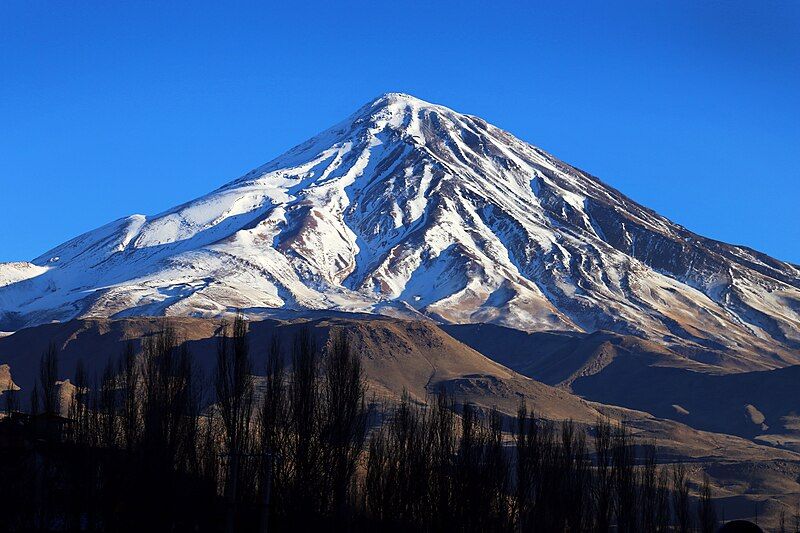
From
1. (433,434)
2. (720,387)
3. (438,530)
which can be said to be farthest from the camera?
(720,387)

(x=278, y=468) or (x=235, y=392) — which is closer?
(x=278, y=468)

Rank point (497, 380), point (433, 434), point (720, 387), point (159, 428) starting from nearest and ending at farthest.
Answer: point (159, 428), point (433, 434), point (497, 380), point (720, 387)

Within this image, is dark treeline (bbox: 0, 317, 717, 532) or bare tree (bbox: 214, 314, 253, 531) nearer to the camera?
dark treeline (bbox: 0, 317, 717, 532)

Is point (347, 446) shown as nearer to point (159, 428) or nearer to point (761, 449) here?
point (159, 428)

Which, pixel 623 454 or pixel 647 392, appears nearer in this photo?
pixel 623 454

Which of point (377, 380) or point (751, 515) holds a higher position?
point (377, 380)

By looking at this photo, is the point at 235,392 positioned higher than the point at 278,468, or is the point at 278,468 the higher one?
the point at 235,392

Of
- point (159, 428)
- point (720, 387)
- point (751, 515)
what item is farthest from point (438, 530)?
point (720, 387)

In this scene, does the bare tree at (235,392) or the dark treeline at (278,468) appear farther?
the bare tree at (235,392)
